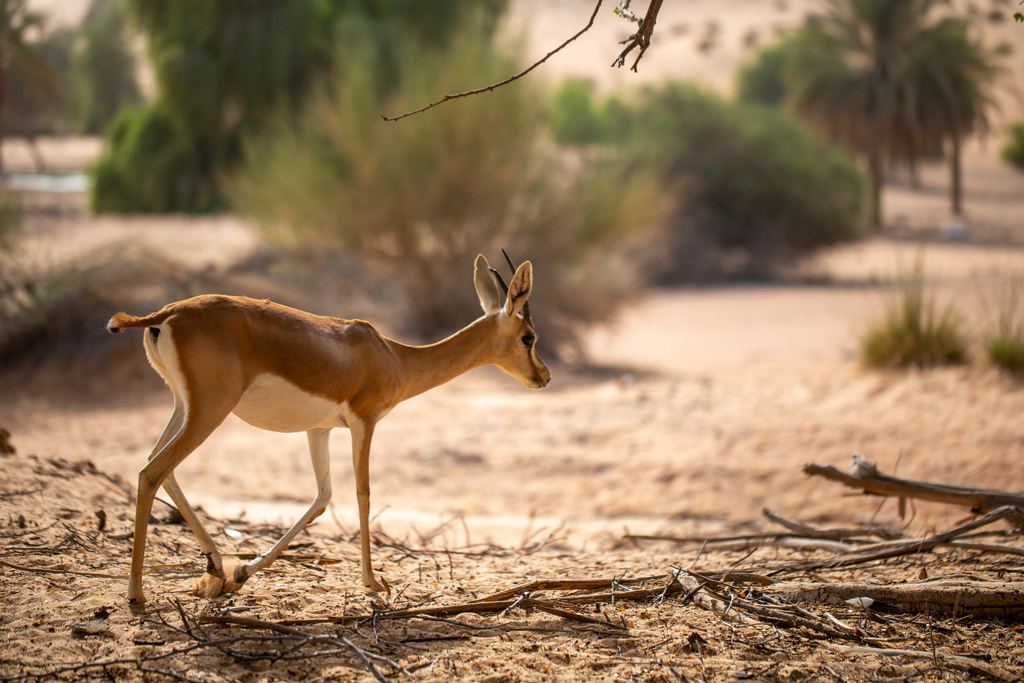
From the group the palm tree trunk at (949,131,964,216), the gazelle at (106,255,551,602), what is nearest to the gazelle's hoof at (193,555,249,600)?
the gazelle at (106,255,551,602)

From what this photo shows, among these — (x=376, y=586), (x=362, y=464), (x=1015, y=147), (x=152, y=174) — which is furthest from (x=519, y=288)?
(x=1015, y=147)

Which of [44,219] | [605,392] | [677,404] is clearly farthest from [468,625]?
[44,219]

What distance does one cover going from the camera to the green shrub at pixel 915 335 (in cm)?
947

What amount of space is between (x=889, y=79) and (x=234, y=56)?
72.6 feet

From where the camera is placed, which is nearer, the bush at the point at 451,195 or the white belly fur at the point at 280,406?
the white belly fur at the point at 280,406

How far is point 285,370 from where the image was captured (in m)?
3.36

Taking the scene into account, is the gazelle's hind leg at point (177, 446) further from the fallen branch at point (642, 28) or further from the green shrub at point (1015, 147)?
the green shrub at point (1015, 147)

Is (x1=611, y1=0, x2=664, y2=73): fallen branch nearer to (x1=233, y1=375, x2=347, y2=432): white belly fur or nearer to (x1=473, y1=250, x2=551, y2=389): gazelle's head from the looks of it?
(x1=473, y1=250, x2=551, y2=389): gazelle's head

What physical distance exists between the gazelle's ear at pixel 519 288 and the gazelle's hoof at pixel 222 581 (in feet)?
5.31

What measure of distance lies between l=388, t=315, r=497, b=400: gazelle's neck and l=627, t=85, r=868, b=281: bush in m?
22.3

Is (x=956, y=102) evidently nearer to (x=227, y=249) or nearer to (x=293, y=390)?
(x=227, y=249)

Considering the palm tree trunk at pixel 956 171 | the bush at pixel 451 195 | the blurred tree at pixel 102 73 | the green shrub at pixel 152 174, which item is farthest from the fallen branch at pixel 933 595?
the blurred tree at pixel 102 73

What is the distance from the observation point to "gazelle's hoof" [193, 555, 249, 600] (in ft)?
11.6

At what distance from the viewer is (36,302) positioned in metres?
10.6
